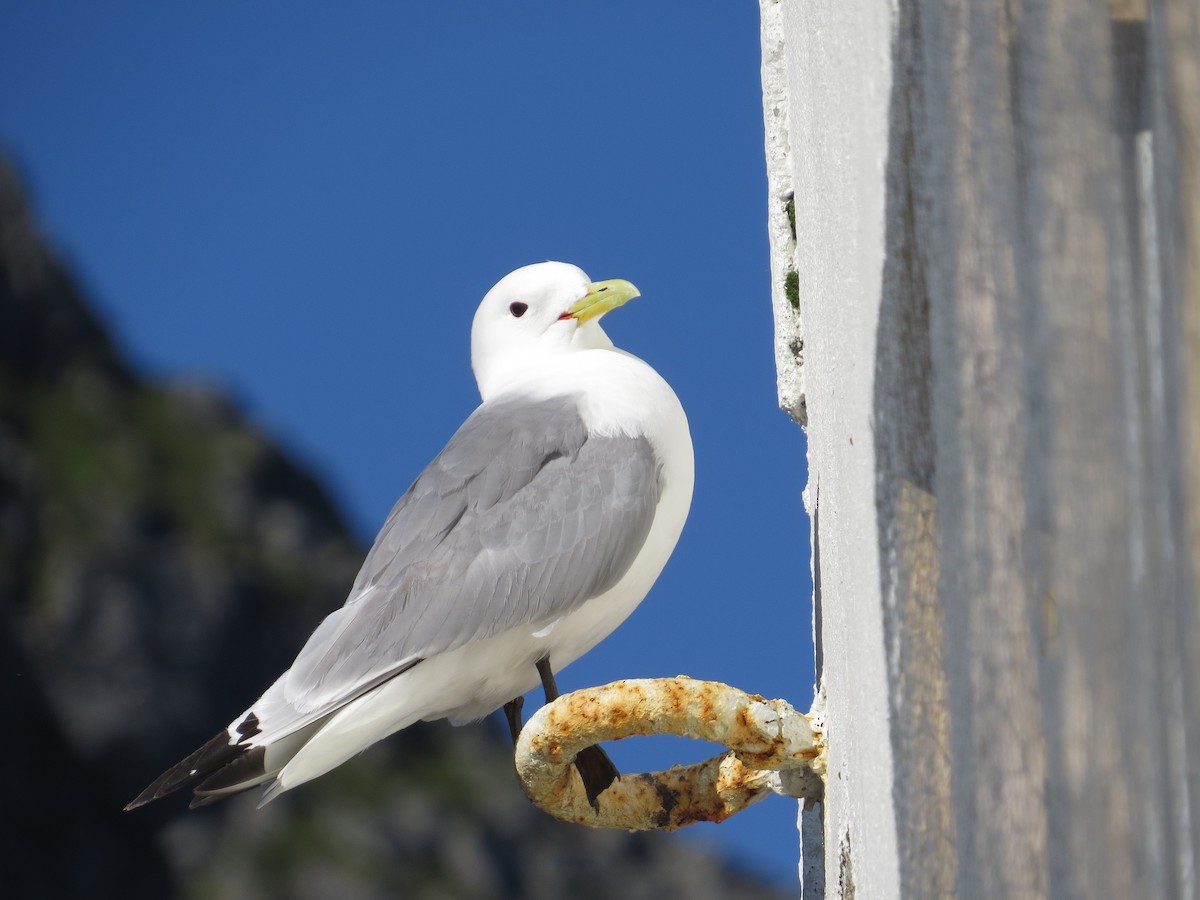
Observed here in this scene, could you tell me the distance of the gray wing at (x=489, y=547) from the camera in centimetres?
339

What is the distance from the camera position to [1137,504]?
59.5 inches

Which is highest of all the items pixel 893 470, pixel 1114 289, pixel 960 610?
pixel 1114 289

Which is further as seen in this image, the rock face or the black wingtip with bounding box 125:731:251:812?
the rock face

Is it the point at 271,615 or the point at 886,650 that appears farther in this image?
the point at 271,615

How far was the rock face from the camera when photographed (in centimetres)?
2595

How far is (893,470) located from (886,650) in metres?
0.18

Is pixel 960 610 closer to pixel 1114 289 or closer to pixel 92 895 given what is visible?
pixel 1114 289

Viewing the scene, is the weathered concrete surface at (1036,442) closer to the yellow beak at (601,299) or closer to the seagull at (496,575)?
the seagull at (496,575)

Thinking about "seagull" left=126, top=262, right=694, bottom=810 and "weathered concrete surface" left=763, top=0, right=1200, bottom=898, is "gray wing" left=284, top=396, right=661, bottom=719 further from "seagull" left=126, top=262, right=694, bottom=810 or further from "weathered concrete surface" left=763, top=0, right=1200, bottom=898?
"weathered concrete surface" left=763, top=0, right=1200, bottom=898

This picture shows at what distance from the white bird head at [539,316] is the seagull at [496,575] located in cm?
31

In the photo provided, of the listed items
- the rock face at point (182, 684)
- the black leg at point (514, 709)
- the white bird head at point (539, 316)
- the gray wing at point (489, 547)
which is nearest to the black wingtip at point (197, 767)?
the gray wing at point (489, 547)

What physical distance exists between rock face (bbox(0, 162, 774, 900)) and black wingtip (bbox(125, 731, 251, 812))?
2162 centimetres

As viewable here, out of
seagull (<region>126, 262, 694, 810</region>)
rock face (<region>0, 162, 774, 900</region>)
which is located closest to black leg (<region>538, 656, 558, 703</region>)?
seagull (<region>126, 262, 694, 810</region>)

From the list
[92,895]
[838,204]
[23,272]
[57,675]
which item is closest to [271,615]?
[57,675]
